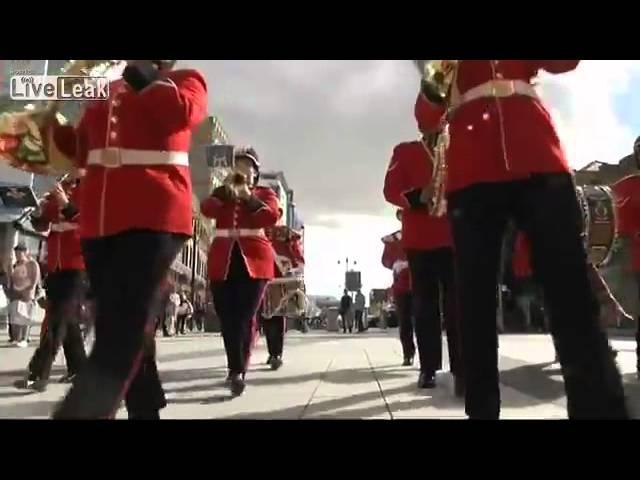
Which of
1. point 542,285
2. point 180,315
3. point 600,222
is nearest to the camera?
point 542,285

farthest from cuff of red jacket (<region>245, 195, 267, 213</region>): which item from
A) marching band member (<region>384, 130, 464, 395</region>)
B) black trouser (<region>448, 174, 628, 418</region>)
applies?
black trouser (<region>448, 174, 628, 418</region>)

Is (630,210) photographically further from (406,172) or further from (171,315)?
(171,315)

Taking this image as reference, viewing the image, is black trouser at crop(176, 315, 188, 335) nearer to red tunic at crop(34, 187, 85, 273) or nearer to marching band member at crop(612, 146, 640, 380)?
red tunic at crop(34, 187, 85, 273)

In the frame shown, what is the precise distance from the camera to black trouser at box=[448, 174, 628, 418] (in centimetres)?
234

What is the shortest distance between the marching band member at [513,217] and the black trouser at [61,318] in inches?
96.0


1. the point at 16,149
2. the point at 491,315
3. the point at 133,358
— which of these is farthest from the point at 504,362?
the point at 16,149

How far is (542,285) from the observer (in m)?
2.42

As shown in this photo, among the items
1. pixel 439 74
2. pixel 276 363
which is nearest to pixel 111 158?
pixel 439 74

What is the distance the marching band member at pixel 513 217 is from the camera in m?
2.35

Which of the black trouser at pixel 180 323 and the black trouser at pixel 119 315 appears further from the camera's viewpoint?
the black trouser at pixel 180 323

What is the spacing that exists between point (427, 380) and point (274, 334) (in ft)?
7.55

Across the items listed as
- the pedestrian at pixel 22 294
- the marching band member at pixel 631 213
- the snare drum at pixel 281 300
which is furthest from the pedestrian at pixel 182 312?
the marching band member at pixel 631 213

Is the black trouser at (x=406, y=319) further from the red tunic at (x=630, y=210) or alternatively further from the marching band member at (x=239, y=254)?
the red tunic at (x=630, y=210)

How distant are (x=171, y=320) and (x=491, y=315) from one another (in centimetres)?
170
